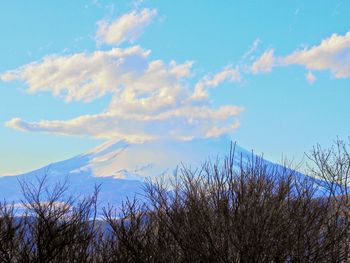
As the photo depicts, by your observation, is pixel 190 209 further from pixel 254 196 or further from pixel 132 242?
pixel 132 242

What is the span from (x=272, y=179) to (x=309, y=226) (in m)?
2.26

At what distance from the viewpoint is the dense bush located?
1733 cm

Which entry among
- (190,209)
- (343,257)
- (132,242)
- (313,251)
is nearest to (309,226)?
(313,251)

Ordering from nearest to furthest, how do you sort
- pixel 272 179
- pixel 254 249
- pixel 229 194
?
pixel 254 249, pixel 229 194, pixel 272 179

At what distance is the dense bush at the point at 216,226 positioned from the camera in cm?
1733

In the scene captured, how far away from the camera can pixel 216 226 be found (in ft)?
58.2

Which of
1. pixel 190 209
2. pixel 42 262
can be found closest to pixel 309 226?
pixel 190 209

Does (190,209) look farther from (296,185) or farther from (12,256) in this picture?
(12,256)

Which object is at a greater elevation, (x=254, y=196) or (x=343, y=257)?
(x=254, y=196)

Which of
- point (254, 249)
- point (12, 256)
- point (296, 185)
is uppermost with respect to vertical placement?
point (296, 185)

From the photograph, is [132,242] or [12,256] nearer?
Answer: [12,256]

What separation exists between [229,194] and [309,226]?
2899 millimetres

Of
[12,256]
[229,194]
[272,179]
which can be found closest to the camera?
[229,194]

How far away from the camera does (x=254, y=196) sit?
1786 cm
